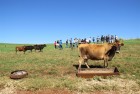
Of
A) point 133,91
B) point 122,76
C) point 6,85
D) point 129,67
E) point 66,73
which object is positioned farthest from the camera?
point 129,67

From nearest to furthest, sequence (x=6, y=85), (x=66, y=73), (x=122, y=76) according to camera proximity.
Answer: (x=6, y=85)
(x=122, y=76)
(x=66, y=73)

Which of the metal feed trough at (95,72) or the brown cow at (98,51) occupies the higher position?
the brown cow at (98,51)

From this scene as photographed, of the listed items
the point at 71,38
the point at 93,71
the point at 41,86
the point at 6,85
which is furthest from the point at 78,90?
the point at 71,38

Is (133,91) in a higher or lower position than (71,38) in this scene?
lower

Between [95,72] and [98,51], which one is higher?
[98,51]

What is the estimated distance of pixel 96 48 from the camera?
20.2 meters

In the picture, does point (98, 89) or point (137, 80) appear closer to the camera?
A: point (98, 89)

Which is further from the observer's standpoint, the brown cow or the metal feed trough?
the brown cow

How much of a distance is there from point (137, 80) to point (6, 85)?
8.80 m

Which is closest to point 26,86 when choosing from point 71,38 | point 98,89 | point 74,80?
point 74,80

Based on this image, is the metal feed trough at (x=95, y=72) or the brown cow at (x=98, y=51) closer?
the metal feed trough at (x=95, y=72)

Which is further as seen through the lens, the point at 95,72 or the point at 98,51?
the point at 98,51

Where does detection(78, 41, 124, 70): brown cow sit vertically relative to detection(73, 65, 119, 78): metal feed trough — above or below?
above

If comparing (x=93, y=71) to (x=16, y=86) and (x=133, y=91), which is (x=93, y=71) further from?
(x=16, y=86)
